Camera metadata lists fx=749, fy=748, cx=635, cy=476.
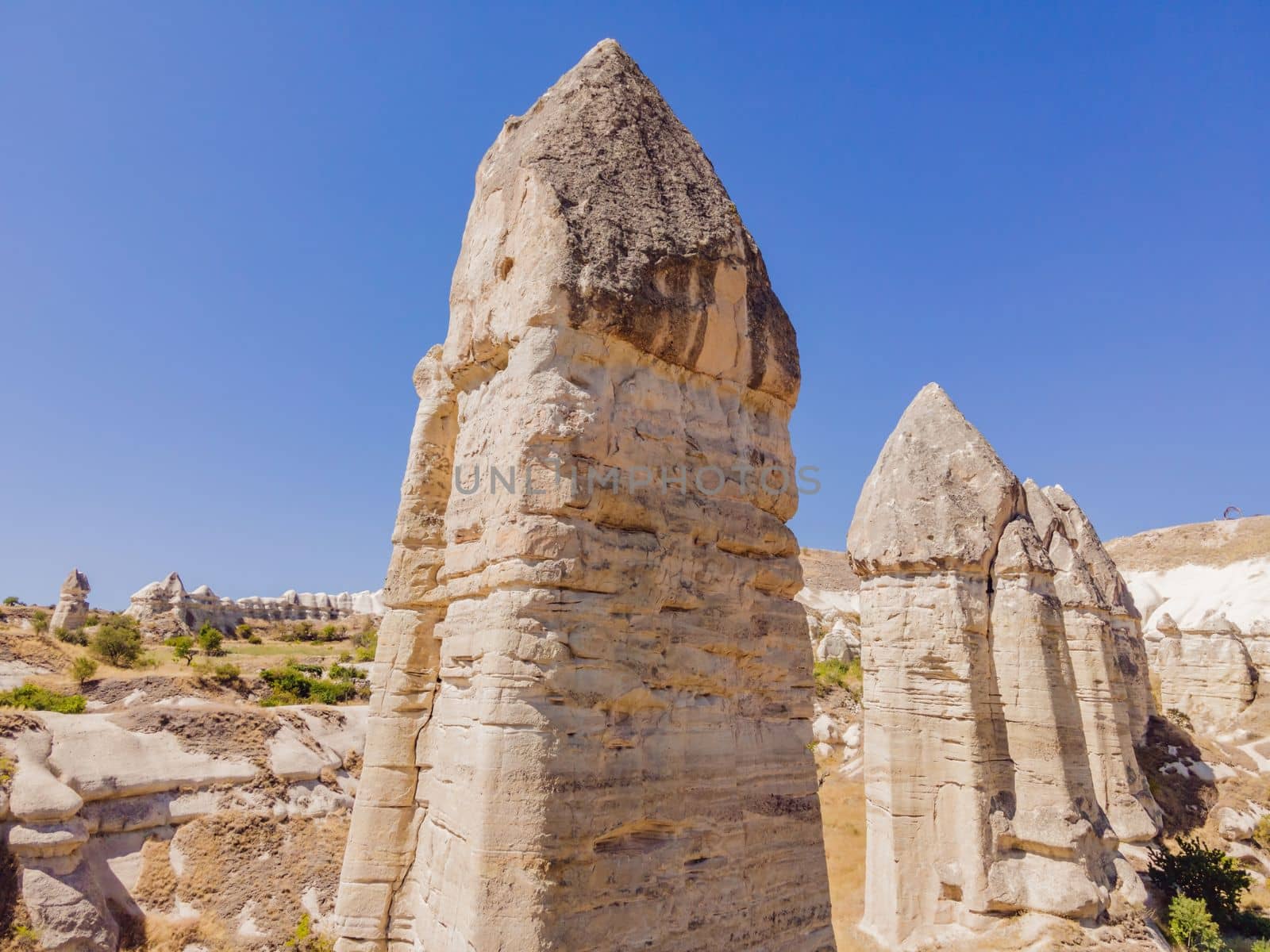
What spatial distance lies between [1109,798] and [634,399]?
40.8 ft

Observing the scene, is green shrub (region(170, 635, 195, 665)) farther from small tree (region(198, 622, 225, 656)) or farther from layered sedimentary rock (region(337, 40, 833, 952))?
A: layered sedimentary rock (region(337, 40, 833, 952))

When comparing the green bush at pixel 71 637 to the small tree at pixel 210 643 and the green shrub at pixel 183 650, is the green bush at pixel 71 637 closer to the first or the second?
the green shrub at pixel 183 650

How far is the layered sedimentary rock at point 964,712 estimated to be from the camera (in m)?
8.34

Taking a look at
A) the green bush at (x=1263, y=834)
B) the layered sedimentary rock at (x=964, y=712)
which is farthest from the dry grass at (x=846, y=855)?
the green bush at (x=1263, y=834)

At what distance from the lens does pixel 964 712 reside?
339 inches

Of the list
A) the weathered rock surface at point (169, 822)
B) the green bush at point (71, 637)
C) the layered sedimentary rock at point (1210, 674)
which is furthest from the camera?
the green bush at point (71, 637)

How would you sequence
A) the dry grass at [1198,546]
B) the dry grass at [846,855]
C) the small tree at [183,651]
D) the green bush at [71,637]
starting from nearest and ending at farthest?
the dry grass at [846,855] → the small tree at [183,651] → the green bush at [71,637] → the dry grass at [1198,546]

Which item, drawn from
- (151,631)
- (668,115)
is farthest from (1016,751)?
(151,631)

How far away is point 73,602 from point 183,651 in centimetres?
913

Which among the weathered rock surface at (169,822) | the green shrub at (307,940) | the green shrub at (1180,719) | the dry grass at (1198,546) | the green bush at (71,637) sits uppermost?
the dry grass at (1198,546)

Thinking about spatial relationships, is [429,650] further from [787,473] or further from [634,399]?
[787,473]

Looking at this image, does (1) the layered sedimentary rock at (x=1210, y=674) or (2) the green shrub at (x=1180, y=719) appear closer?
(2) the green shrub at (x=1180, y=719)

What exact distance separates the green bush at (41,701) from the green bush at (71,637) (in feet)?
40.8

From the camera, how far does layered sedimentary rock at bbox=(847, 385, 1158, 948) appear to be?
834 centimetres
